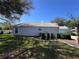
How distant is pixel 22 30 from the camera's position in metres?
37.9

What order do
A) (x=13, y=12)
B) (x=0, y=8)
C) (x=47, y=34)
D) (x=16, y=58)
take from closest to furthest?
(x=16, y=58)
(x=0, y=8)
(x=13, y=12)
(x=47, y=34)

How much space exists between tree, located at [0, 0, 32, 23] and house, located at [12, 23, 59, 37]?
5.70 m

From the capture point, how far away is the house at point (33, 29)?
122ft

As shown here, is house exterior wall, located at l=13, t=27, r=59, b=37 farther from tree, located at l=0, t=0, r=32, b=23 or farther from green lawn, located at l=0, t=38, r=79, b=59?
green lawn, located at l=0, t=38, r=79, b=59

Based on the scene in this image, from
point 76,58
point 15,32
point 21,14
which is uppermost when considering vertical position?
point 21,14

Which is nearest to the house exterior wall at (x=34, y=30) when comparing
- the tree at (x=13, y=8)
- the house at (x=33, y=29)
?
the house at (x=33, y=29)

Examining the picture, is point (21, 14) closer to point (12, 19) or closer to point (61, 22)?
point (12, 19)

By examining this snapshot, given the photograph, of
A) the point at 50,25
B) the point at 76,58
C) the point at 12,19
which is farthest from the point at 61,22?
the point at 76,58

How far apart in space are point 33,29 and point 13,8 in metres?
10.8

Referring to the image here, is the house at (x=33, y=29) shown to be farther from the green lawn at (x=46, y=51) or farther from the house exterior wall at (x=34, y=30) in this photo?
the green lawn at (x=46, y=51)

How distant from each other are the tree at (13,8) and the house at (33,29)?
5697mm

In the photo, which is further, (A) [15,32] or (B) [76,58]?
(A) [15,32]

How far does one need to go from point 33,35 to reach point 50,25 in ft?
14.6

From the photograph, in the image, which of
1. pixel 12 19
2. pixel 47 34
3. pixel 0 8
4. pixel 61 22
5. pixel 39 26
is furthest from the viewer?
pixel 61 22
